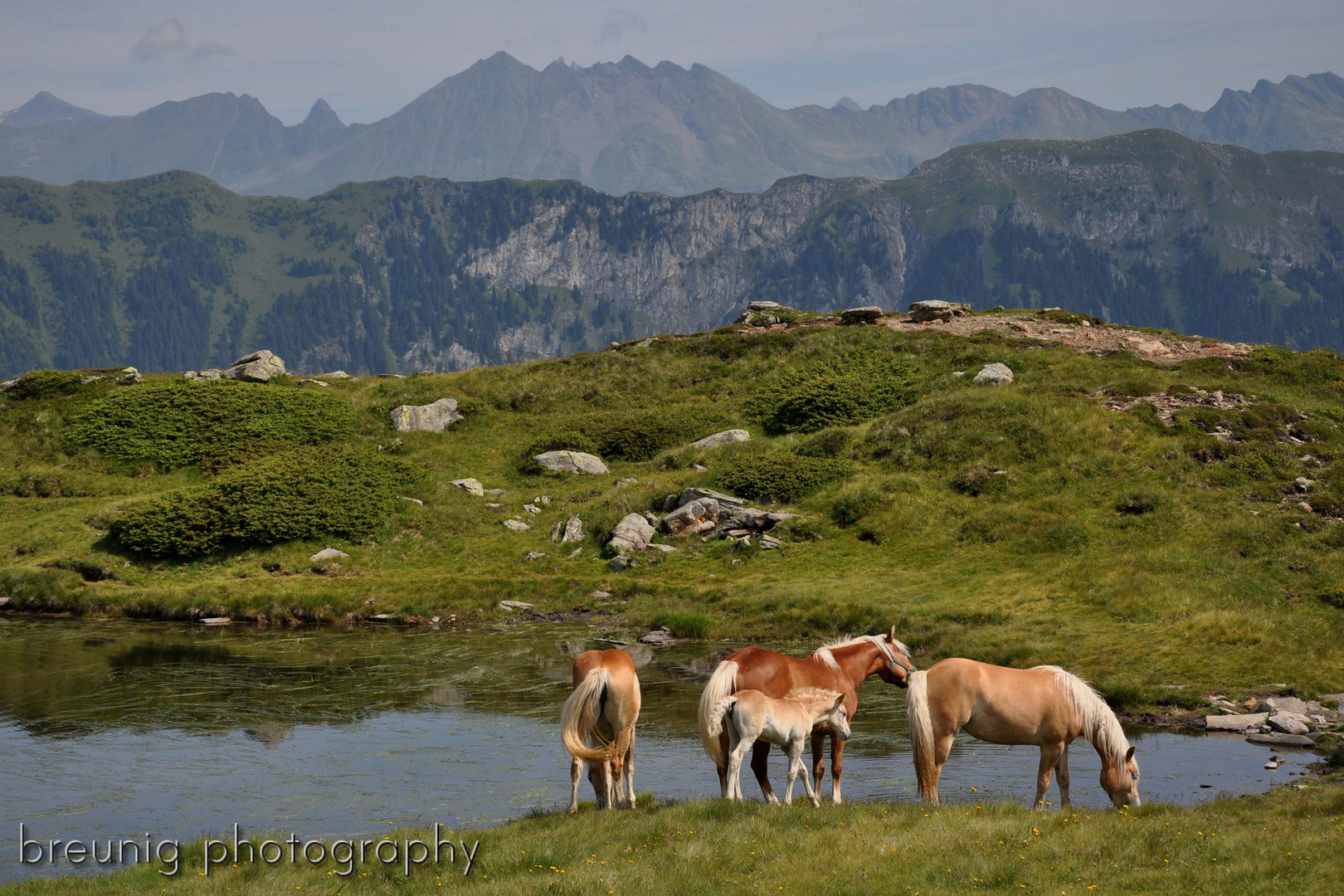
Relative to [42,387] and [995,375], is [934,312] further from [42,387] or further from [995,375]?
[42,387]

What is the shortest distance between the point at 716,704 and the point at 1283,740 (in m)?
13.9

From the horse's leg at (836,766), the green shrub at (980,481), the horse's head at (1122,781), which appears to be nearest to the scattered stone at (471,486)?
the green shrub at (980,481)

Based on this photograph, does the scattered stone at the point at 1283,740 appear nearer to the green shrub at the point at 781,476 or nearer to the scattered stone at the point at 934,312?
the green shrub at the point at 781,476

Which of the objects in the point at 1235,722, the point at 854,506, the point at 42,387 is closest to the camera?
the point at 1235,722

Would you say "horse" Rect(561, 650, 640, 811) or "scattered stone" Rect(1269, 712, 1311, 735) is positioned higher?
"horse" Rect(561, 650, 640, 811)

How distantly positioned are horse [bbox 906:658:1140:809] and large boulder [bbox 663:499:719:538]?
2658 centimetres

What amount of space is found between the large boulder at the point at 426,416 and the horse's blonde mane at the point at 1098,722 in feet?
156

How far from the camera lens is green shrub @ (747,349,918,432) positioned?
56.4m

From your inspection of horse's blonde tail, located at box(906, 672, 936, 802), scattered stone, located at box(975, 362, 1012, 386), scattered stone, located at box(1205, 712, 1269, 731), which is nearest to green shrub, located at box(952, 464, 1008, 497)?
scattered stone, located at box(975, 362, 1012, 386)

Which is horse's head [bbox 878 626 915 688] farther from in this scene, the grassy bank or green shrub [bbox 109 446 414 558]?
green shrub [bbox 109 446 414 558]

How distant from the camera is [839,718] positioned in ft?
60.5

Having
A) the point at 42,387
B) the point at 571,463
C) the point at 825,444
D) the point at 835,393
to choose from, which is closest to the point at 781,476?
the point at 825,444

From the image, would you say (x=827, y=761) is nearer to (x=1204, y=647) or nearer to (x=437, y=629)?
(x=1204, y=647)

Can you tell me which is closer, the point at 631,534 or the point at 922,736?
the point at 922,736
